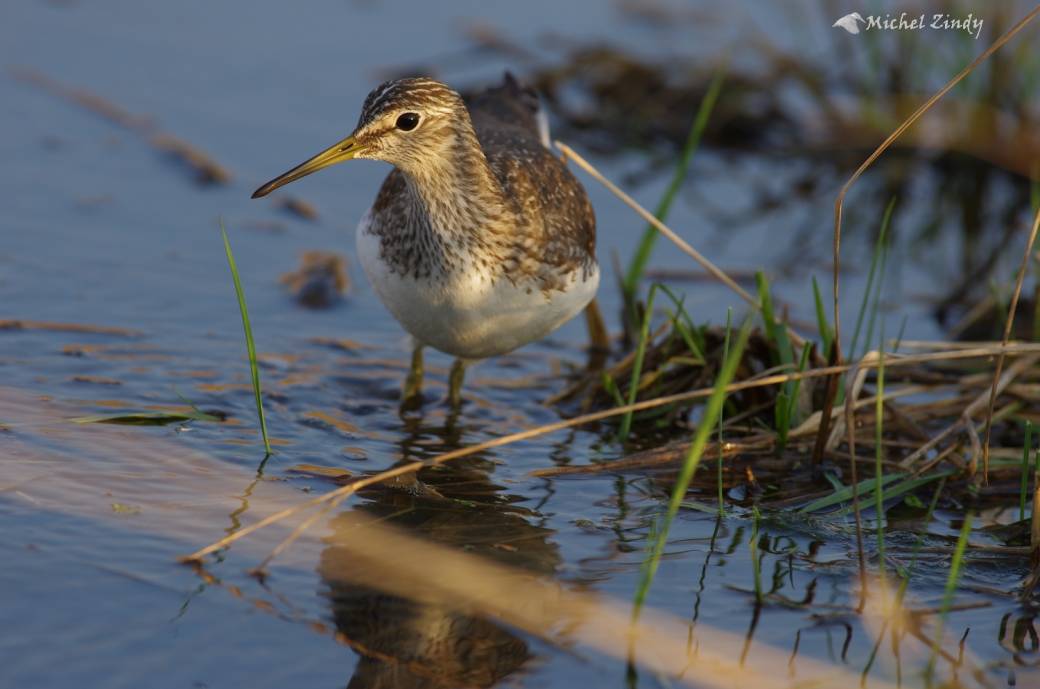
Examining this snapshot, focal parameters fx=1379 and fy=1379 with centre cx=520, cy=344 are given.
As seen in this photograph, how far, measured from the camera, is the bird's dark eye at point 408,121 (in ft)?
20.9

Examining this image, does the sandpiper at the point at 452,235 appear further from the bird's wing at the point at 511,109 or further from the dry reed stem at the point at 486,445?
the bird's wing at the point at 511,109

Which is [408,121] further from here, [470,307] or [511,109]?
[511,109]

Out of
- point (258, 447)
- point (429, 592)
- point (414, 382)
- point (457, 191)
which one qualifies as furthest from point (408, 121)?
point (429, 592)

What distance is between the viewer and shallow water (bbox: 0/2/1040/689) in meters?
4.40

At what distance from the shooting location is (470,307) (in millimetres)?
6312

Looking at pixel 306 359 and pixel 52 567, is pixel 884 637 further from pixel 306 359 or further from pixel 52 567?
Result: pixel 306 359

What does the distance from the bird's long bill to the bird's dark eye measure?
229mm

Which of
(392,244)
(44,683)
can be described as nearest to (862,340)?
(392,244)

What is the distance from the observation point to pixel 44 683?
13.1 ft

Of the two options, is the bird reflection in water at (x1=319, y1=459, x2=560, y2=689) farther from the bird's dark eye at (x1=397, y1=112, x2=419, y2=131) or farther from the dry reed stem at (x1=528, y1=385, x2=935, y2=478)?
the bird's dark eye at (x1=397, y1=112, x2=419, y2=131)

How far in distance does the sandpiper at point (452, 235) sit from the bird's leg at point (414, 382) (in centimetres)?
50

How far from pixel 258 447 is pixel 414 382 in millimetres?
1406

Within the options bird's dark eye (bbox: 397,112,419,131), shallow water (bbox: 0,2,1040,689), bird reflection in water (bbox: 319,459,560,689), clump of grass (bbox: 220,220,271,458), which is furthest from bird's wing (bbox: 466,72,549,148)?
bird reflection in water (bbox: 319,459,560,689)

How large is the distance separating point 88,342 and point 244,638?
3.22 meters
